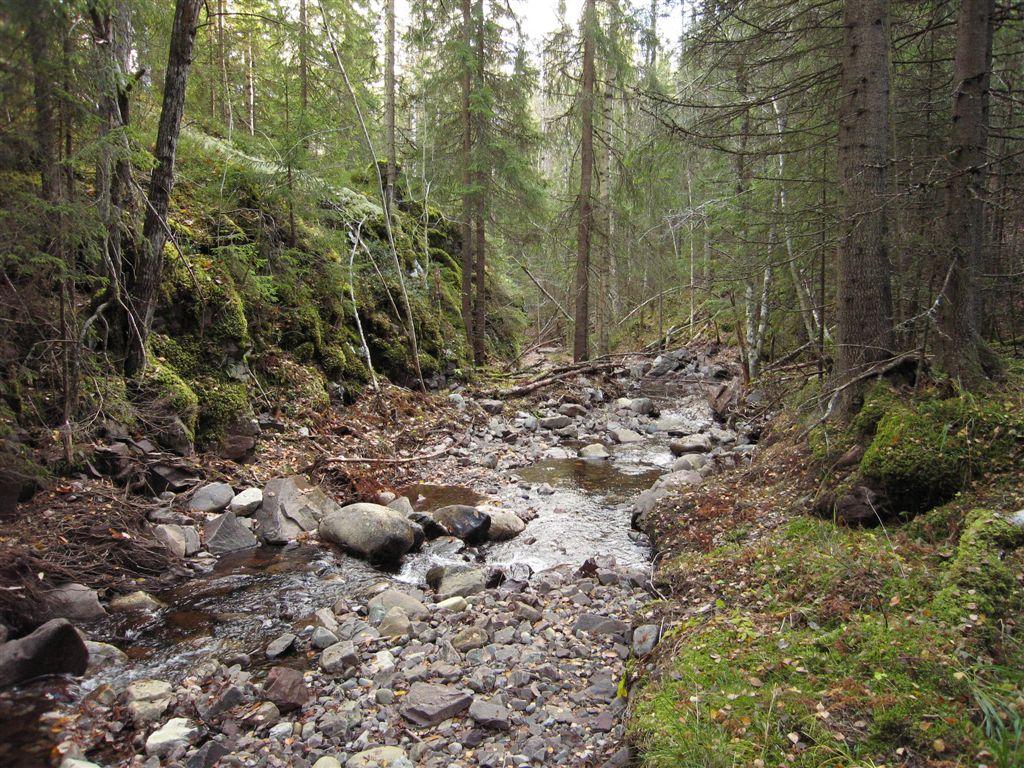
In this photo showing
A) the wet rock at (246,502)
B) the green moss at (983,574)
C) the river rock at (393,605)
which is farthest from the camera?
the wet rock at (246,502)

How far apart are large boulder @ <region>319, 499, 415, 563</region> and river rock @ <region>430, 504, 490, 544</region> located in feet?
1.80

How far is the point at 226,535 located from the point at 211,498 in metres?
0.71

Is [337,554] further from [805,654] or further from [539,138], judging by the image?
[539,138]

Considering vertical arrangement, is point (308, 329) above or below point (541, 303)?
below

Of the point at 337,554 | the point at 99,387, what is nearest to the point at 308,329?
the point at 99,387

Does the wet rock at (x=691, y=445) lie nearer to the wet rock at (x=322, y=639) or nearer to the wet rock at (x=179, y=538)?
the wet rock at (x=322, y=639)

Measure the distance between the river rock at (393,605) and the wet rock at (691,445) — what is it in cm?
672

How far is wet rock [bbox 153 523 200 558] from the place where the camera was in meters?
5.51

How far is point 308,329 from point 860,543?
Result: 9.46 meters

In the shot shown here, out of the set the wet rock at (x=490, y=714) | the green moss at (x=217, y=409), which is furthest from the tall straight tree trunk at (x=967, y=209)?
the green moss at (x=217, y=409)

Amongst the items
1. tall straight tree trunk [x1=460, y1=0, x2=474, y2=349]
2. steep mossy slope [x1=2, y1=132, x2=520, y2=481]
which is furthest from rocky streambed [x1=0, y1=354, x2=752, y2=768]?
tall straight tree trunk [x1=460, y1=0, x2=474, y2=349]

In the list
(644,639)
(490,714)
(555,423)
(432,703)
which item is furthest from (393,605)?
(555,423)

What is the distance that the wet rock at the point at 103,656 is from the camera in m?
3.85

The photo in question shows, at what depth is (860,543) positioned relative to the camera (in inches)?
150
